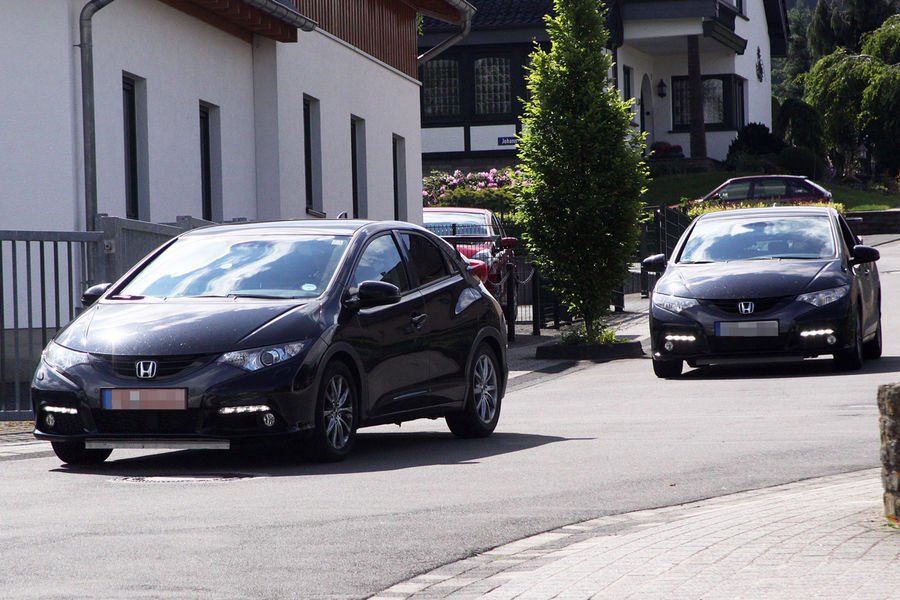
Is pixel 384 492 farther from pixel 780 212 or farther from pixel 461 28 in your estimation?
pixel 461 28

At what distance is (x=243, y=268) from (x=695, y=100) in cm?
4617

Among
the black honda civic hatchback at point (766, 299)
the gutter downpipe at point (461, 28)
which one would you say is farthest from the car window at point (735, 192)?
the black honda civic hatchback at point (766, 299)

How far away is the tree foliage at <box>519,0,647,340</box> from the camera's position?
21906 mm

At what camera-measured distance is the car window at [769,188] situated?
1868 inches

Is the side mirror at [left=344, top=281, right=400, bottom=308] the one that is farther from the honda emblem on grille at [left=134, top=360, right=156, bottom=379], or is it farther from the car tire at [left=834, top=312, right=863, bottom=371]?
the car tire at [left=834, top=312, right=863, bottom=371]

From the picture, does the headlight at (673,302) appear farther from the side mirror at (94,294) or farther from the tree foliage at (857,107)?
the tree foliage at (857,107)

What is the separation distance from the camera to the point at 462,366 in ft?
40.4

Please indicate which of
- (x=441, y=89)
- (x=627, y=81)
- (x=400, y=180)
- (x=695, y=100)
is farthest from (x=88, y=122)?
(x=627, y=81)

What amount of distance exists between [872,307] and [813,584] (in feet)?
41.3

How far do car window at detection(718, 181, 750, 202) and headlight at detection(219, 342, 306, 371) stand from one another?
3772 cm

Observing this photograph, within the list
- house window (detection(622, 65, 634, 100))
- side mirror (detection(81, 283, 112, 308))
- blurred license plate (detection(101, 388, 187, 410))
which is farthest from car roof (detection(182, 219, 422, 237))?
house window (detection(622, 65, 634, 100))

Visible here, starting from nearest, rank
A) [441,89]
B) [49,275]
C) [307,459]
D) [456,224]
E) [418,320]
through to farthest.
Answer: [307,459], [418,320], [49,275], [456,224], [441,89]

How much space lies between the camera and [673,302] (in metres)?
17.3

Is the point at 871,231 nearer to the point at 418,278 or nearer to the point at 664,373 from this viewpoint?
the point at 664,373
